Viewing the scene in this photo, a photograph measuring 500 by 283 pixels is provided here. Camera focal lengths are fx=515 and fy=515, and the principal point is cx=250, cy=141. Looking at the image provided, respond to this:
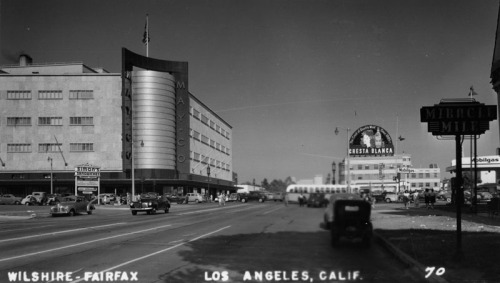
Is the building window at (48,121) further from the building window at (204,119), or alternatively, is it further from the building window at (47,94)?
the building window at (204,119)

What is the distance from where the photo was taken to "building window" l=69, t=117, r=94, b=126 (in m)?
95.1

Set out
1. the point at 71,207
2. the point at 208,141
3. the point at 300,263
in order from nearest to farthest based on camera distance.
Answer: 1. the point at 300,263
2. the point at 71,207
3. the point at 208,141

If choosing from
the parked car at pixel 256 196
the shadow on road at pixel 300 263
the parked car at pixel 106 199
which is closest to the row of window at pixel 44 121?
the parked car at pixel 106 199

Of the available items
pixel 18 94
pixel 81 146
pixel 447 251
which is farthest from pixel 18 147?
pixel 447 251

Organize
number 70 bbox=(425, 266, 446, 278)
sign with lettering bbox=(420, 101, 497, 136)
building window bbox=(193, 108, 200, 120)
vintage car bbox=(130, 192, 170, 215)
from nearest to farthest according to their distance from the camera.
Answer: number 70 bbox=(425, 266, 446, 278) → sign with lettering bbox=(420, 101, 497, 136) → vintage car bbox=(130, 192, 170, 215) → building window bbox=(193, 108, 200, 120)

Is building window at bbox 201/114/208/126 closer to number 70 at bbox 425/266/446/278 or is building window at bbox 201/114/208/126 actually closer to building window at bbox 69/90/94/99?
building window at bbox 69/90/94/99

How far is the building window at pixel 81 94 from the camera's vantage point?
95.2 metres

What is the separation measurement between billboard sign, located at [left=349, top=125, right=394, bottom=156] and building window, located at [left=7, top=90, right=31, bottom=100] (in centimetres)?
9095

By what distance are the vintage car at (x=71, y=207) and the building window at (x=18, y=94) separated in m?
58.3

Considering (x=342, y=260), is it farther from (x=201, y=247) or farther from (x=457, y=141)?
(x=201, y=247)

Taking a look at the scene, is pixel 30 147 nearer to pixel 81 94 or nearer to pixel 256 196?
pixel 81 94

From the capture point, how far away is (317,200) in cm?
911

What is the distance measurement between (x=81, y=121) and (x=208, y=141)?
1410 inches

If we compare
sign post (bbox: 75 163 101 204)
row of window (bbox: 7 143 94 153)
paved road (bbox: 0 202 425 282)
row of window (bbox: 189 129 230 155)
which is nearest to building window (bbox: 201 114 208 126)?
row of window (bbox: 189 129 230 155)
